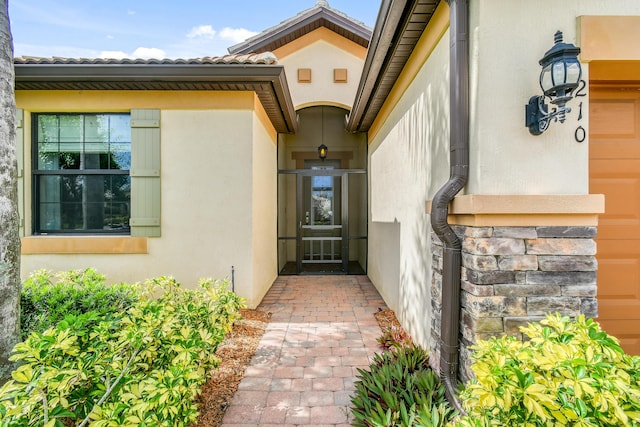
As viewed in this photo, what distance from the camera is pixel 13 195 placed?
2307mm

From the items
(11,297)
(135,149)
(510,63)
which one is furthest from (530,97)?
(135,149)

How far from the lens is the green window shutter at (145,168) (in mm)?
4477

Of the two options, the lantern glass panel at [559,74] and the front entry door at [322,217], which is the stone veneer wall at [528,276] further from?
the front entry door at [322,217]

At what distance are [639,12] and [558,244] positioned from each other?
1.66 metres

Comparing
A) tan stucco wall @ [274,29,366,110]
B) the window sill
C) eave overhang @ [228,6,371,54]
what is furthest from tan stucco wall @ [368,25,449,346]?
the window sill

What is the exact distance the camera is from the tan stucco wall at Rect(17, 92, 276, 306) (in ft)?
14.8

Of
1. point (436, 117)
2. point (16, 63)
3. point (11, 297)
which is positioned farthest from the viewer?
point (16, 63)

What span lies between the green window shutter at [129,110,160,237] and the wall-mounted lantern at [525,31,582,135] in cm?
452

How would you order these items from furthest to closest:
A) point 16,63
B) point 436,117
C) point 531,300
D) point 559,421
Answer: point 16,63
point 436,117
point 531,300
point 559,421

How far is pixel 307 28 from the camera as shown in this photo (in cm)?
733

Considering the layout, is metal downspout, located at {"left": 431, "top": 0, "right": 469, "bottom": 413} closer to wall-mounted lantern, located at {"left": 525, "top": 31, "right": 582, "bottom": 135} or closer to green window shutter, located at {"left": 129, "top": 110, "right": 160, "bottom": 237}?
wall-mounted lantern, located at {"left": 525, "top": 31, "right": 582, "bottom": 135}

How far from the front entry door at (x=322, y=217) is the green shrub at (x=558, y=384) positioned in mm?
5906

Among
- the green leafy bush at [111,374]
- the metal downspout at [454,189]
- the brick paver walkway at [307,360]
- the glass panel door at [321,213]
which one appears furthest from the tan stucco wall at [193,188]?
the metal downspout at [454,189]

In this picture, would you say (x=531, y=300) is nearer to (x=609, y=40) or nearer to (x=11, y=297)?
(x=609, y=40)
